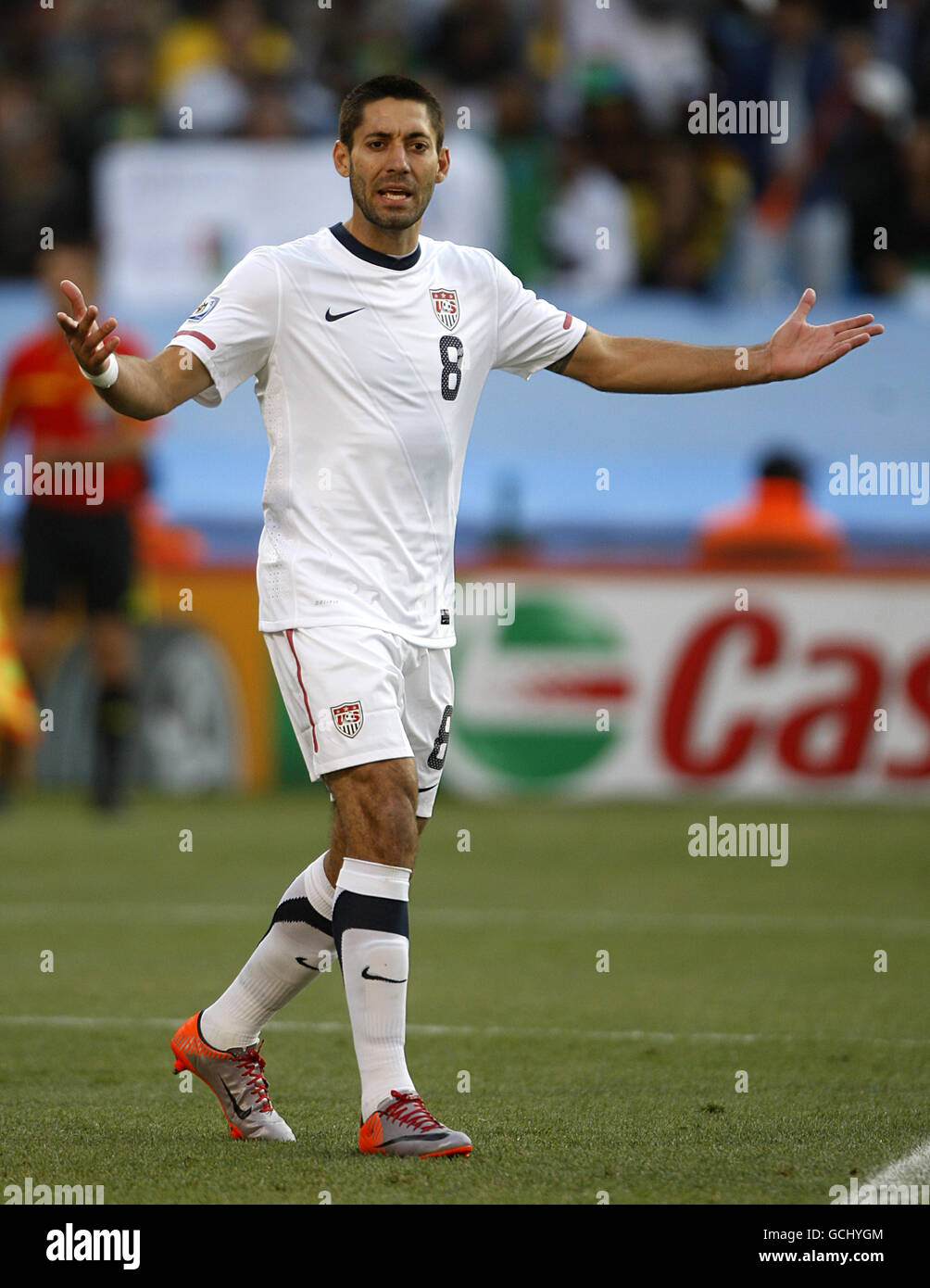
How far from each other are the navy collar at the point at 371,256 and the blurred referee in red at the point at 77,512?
6466 mm

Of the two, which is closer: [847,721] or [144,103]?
[847,721]

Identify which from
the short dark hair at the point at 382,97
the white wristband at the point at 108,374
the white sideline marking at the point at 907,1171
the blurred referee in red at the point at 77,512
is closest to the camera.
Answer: the white sideline marking at the point at 907,1171

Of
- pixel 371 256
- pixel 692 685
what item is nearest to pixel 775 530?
pixel 692 685

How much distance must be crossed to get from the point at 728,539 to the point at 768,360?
7.58 metres

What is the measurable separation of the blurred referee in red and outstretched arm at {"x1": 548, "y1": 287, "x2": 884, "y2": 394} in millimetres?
6356

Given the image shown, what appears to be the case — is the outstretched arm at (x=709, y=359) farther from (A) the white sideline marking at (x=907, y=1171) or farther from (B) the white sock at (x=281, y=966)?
(A) the white sideline marking at (x=907, y=1171)

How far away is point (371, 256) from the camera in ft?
14.6

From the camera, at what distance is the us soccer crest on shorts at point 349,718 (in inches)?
166

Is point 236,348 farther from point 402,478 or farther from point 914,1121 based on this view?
point 914,1121

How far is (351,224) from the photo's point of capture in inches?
179

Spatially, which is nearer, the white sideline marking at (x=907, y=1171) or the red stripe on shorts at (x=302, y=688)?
the white sideline marking at (x=907, y=1171)

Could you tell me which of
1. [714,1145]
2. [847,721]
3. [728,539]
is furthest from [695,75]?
[714,1145]

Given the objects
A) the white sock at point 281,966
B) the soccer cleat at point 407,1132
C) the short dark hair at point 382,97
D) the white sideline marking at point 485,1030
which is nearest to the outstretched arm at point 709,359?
the short dark hair at point 382,97
